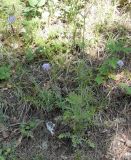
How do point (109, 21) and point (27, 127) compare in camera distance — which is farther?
point (109, 21)

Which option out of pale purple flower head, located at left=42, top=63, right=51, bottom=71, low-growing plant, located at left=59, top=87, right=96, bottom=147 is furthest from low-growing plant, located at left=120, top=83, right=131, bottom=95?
pale purple flower head, located at left=42, top=63, right=51, bottom=71

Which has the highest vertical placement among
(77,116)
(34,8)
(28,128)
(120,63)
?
(34,8)

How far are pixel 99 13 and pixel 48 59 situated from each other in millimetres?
780

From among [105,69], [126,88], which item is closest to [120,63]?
[105,69]

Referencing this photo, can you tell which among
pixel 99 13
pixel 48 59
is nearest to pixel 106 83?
pixel 48 59

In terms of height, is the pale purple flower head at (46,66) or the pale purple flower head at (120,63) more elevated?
the pale purple flower head at (120,63)

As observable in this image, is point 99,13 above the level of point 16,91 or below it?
above

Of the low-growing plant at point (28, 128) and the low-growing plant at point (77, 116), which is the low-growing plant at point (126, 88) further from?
the low-growing plant at point (28, 128)

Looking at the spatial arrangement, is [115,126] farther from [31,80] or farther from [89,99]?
[31,80]

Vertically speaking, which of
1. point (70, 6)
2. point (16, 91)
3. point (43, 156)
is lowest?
point (43, 156)

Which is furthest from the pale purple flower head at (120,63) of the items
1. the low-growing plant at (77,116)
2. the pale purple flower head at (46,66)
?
the pale purple flower head at (46,66)

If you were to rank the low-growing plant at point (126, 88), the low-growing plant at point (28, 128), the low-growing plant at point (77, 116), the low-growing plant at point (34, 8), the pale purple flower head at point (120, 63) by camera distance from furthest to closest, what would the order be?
1. the low-growing plant at point (34, 8)
2. the pale purple flower head at point (120, 63)
3. the low-growing plant at point (126, 88)
4. the low-growing plant at point (28, 128)
5. the low-growing plant at point (77, 116)

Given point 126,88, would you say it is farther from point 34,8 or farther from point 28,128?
point 34,8

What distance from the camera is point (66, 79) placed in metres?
3.59
